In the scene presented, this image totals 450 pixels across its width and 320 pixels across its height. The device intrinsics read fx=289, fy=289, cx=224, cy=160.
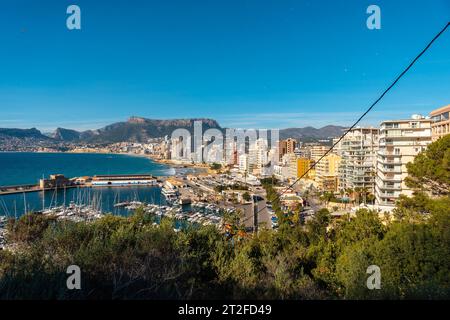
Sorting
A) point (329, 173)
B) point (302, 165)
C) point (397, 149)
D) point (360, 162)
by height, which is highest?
point (397, 149)

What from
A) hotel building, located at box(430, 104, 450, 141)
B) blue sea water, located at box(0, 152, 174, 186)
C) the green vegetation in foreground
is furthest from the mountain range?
the green vegetation in foreground

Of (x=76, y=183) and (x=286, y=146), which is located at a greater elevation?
(x=286, y=146)

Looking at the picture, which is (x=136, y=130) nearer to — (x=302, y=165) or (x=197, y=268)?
(x=302, y=165)

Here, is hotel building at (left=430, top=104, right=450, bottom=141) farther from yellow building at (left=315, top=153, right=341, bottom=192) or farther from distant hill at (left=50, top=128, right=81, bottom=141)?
distant hill at (left=50, top=128, right=81, bottom=141)

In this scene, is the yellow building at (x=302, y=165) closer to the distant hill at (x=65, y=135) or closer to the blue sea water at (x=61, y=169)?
Answer: the blue sea water at (x=61, y=169)

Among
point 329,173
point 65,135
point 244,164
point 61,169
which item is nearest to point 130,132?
point 65,135

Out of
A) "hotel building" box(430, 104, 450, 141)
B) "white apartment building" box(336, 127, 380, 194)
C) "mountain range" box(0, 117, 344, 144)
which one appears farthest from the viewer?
"mountain range" box(0, 117, 344, 144)

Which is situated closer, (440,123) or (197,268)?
(197,268)
